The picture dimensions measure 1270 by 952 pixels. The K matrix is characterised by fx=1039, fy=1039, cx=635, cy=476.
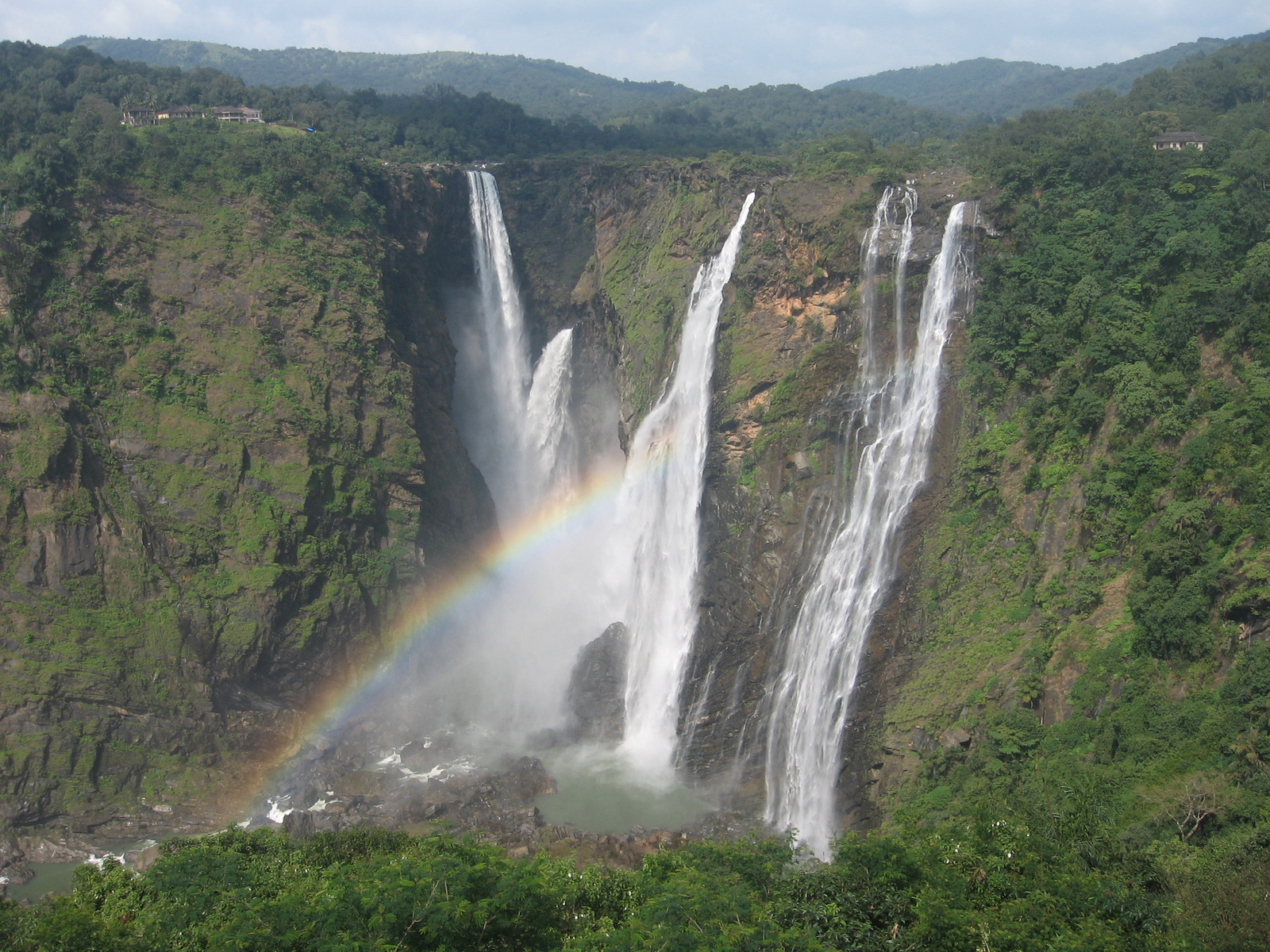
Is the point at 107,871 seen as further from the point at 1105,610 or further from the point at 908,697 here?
the point at 1105,610

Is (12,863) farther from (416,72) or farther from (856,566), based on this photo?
(416,72)

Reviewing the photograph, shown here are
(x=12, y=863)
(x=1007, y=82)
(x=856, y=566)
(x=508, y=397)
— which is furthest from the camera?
(x=1007, y=82)

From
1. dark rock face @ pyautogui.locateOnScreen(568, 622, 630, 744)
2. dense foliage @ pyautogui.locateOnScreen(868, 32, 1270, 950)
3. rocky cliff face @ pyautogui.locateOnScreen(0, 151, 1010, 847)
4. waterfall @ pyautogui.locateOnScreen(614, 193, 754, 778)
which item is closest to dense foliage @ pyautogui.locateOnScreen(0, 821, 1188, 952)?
dense foliage @ pyautogui.locateOnScreen(868, 32, 1270, 950)

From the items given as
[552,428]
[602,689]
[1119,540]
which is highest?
[1119,540]

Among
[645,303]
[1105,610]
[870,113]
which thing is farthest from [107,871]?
[870,113]

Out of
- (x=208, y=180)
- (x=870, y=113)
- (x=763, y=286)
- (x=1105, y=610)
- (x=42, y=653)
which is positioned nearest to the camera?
(x=1105, y=610)

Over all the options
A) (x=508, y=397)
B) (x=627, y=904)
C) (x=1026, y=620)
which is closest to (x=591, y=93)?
(x=508, y=397)
